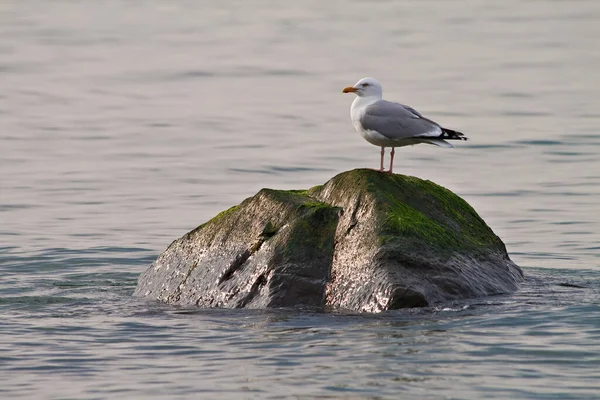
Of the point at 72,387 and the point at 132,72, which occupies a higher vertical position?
the point at 132,72

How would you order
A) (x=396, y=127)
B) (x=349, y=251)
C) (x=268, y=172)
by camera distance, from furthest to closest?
1. (x=268, y=172)
2. (x=396, y=127)
3. (x=349, y=251)

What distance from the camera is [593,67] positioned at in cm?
3048

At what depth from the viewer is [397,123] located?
12.3 metres

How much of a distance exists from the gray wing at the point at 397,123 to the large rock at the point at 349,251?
457mm

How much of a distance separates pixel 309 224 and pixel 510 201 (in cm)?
791

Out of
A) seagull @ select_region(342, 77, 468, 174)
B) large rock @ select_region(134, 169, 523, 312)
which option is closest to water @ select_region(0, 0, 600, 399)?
large rock @ select_region(134, 169, 523, 312)

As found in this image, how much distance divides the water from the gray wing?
71.6 inches

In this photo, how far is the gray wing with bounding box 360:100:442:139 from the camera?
1222cm

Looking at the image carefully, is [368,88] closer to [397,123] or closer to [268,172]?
[397,123]

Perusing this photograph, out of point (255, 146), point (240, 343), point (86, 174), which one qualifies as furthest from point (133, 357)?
point (255, 146)

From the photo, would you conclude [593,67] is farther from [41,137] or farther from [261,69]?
[41,137]

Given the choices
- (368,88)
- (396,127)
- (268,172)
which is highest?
(368,88)

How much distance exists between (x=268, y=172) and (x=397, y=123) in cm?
866

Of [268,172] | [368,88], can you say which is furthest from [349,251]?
A: [268,172]
